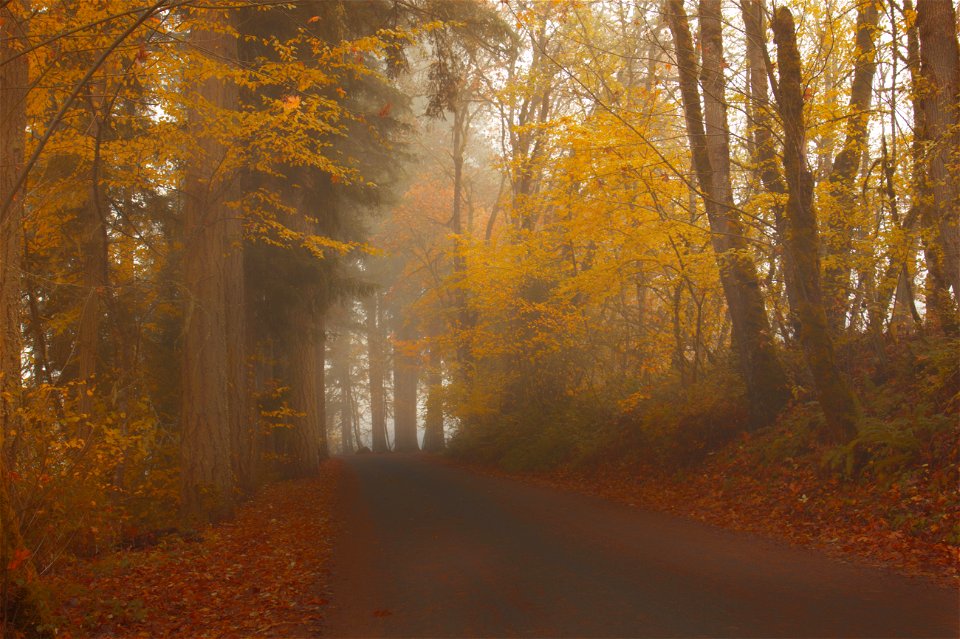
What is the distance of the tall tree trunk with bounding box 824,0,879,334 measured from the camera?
10531 millimetres

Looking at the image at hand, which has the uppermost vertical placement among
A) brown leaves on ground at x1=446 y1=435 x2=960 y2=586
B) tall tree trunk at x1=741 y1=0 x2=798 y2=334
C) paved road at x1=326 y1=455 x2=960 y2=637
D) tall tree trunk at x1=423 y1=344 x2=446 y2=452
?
tall tree trunk at x1=741 y1=0 x2=798 y2=334

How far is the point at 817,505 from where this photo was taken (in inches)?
343

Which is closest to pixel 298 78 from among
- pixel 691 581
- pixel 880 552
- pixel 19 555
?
pixel 19 555

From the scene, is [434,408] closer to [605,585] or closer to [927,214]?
[927,214]

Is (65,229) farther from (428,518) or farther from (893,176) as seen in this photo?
(893,176)

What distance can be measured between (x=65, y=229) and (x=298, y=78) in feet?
17.2

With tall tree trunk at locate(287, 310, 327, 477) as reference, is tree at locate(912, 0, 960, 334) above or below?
above

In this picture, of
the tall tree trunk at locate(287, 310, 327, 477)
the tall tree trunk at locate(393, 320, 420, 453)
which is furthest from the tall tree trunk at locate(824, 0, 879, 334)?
the tall tree trunk at locate(393, 320, 420, 453)

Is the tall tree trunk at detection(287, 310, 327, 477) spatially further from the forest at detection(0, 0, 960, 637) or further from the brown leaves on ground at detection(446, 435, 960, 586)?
the brown leaves on ground at detection(446, 435, 960, 586)

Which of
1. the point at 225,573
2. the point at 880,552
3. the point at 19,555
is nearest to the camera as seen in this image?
the point at 19,555

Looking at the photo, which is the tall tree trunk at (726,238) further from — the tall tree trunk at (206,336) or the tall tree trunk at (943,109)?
the tall tree trunk at (206,336)

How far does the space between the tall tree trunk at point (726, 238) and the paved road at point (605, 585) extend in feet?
11.5

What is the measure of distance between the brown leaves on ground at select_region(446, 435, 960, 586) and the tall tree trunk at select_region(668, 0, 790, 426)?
3.18ft

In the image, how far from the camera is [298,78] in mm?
10719
